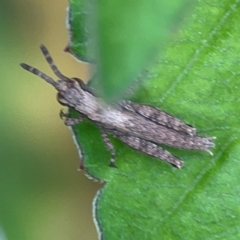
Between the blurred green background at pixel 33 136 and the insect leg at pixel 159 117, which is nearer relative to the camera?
the insect leg at pixel 159 117

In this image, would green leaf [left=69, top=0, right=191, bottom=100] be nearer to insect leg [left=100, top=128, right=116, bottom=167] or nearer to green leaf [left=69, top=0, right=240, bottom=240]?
green leaf [left=69, top=0, right=240, bottom=240]

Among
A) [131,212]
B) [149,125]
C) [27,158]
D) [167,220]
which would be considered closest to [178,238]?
[167,220]

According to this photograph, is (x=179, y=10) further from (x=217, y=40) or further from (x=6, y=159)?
(x=6, y=159)

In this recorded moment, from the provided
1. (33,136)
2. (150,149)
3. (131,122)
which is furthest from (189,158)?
(33,136)

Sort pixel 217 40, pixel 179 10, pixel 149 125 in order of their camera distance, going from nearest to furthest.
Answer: pixel 179 10
pixel 217 40
pixel 149 125

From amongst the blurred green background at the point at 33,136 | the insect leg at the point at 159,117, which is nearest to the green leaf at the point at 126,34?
the insect leg at the point at 159,117

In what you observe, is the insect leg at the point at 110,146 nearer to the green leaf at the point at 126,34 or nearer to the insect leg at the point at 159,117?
the insect leg at the point at 159,117

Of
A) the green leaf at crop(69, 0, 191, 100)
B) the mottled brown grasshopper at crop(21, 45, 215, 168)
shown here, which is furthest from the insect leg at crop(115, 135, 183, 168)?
the green leaf at crop(69, 0, 191, 100)
